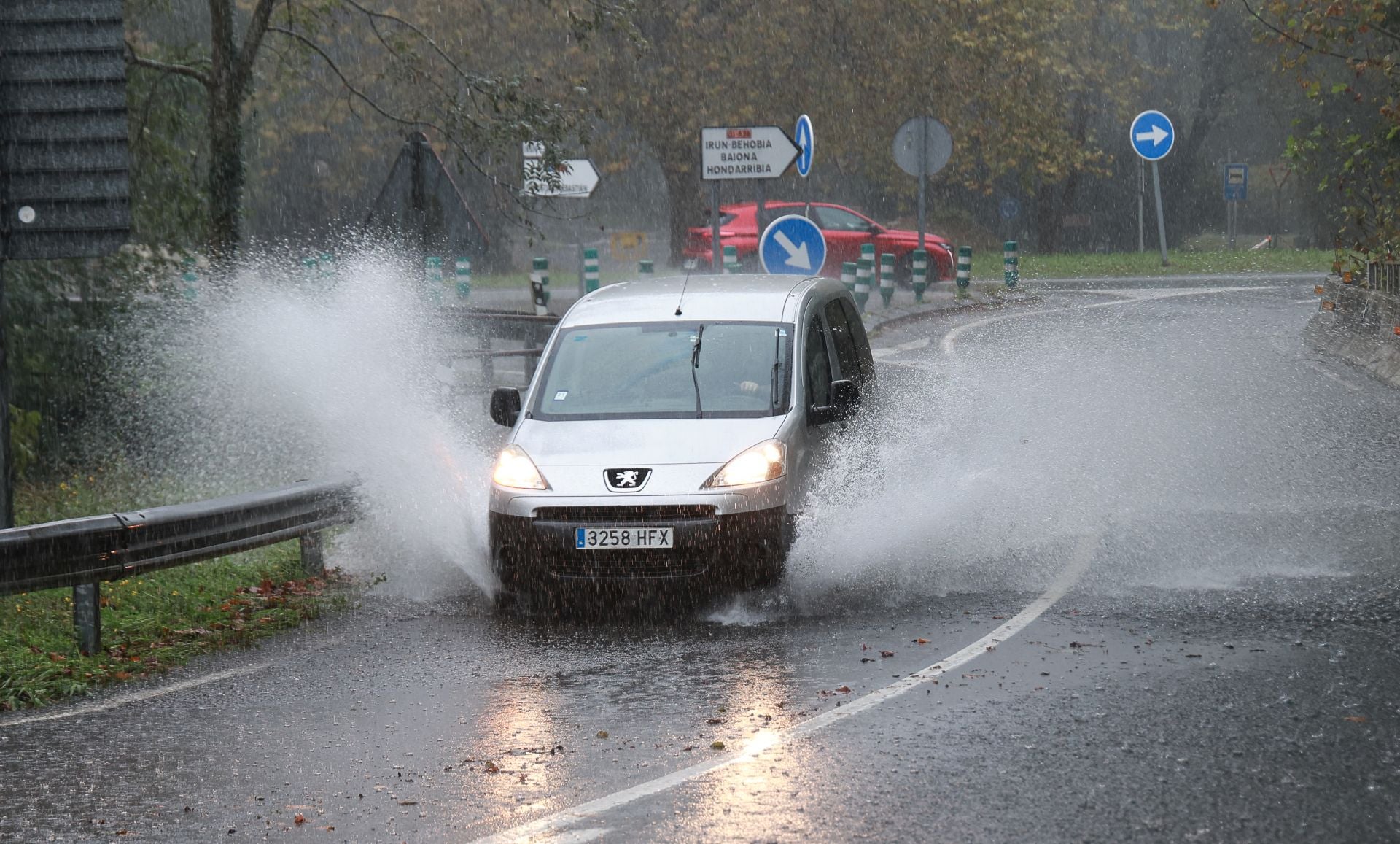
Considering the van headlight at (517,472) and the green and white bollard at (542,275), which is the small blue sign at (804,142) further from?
the van headlight at (517,472)

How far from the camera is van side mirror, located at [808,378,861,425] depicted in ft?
35.0

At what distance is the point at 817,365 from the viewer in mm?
11180

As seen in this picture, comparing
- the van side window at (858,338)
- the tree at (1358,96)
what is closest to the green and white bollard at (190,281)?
the van side window at (858,338)

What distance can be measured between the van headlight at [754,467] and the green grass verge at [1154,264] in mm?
30857

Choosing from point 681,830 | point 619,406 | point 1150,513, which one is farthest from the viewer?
point 1150,513

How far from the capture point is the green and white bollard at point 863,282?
30953 millimetres

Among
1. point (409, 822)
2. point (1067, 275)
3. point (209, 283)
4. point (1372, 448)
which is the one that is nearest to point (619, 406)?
point (409, 822)

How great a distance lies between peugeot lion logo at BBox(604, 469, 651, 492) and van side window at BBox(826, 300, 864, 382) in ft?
7.33

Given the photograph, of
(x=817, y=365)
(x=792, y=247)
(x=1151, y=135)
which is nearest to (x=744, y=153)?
(x=792, y=247)

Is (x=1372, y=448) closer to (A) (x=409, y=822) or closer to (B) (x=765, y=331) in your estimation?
(B) (x=765, y=331)

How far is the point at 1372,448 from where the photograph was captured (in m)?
15.2

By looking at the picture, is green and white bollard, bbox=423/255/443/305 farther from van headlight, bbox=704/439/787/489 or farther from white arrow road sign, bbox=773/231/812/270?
van headlight, bbox=704/439/787/489

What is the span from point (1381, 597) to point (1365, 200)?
15.8 meters

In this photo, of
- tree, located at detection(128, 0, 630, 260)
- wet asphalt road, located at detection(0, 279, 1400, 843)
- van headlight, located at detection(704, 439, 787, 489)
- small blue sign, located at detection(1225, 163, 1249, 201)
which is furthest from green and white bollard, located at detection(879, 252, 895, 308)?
small blue sign, located at detection(1225, 163, 1249, 201)
